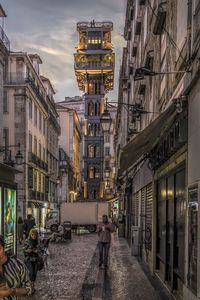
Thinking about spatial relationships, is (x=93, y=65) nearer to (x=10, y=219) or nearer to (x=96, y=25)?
(x=96, y=25)

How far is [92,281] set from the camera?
16.5m

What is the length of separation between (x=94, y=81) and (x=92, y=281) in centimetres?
12547

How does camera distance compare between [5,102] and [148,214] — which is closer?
[148,214]

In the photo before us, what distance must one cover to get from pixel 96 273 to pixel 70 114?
8573 cm

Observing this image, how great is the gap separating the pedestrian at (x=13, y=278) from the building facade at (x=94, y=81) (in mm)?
125697

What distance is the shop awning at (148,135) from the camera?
11.1 metres

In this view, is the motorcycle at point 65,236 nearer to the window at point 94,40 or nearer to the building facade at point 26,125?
the building facade at point 26,125

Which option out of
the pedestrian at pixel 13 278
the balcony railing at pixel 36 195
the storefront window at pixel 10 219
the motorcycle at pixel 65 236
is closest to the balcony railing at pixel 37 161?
the balcony railing at pixel 36 195

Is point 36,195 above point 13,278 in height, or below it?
above

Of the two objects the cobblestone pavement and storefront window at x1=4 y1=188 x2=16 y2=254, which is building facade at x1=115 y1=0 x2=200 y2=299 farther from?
storefront window at x1=4 y1=188 x2=16 y2=254

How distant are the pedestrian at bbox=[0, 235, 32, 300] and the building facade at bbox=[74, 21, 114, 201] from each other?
412 feet

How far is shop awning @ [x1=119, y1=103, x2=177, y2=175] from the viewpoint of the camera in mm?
11133

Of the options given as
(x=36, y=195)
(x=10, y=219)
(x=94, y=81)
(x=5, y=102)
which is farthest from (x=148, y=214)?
(x=94, y=81)

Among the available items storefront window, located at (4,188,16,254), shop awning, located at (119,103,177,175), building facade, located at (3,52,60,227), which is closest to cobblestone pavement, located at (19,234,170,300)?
storefront window, located at (4,188,16,254)
